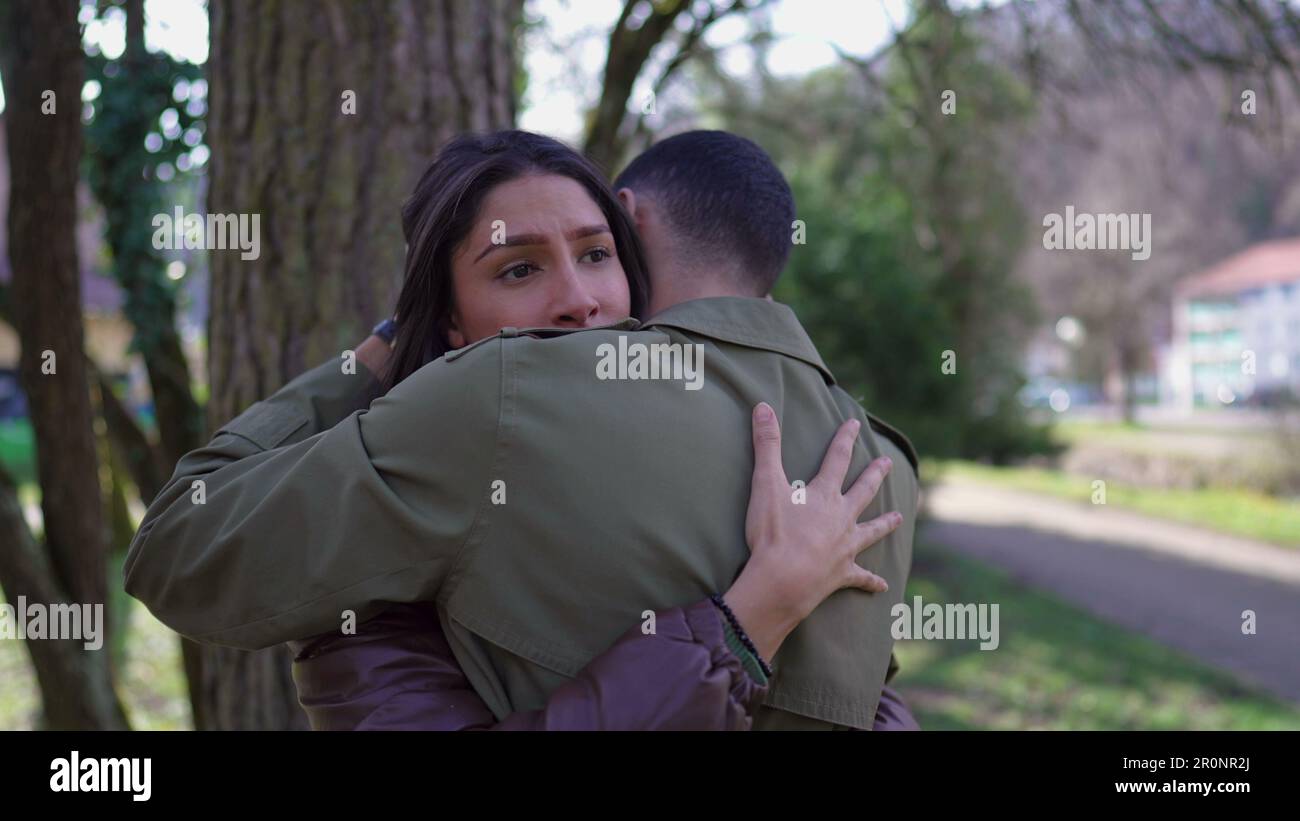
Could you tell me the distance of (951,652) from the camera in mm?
10797

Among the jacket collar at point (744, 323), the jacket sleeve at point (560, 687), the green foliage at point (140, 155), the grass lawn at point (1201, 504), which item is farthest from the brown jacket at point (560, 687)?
the grass lawn at point (1201, 504)

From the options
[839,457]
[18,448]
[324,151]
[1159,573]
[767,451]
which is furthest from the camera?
[18,448]

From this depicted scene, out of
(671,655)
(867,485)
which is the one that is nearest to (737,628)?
(671,655)

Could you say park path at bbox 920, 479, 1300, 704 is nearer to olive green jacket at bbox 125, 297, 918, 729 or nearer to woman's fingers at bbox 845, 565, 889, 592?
woman's fingers at bbox 845, 565, 889, 592

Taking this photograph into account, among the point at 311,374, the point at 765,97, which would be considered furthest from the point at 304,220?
the point at 765,97

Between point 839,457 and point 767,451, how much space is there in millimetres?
179

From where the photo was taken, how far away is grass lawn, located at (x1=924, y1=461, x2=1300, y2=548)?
47.9 ft

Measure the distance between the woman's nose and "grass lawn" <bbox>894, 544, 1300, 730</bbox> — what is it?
687 centimetres

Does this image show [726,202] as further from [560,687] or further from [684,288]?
[560,687]

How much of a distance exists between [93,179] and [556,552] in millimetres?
4092

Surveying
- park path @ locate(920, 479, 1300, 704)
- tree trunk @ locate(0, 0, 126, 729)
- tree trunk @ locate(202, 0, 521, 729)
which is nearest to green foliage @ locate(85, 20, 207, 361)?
tree trunk @ locate(0, 0, 126, 729)

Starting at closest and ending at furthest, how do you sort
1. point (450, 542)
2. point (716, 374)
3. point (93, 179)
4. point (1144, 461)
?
point (450, 542)
point (716, 374)
point (93, 179)
point (1144, 461)

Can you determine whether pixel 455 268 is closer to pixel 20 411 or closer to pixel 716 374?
pixel 716 374

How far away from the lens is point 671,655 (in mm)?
1590
